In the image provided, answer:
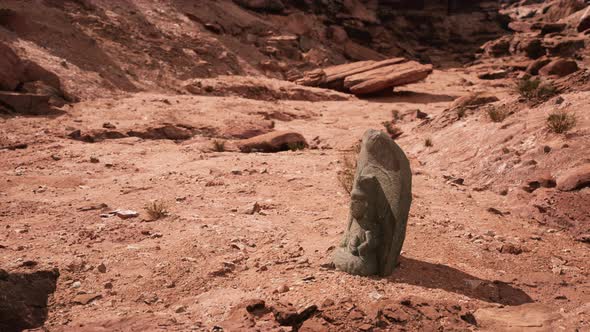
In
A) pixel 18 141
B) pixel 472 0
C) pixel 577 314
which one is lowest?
pixel 18 141

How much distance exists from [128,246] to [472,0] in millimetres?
29339

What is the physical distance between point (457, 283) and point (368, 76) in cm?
1349

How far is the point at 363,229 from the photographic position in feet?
14.3

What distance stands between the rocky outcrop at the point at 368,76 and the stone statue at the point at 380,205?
41.8 ft

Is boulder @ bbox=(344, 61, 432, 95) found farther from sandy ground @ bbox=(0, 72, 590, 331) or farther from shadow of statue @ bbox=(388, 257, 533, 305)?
shadow of statue @ bbox=(388, 257, 533, 305)

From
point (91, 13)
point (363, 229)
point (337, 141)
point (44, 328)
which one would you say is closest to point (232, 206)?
point (363, 229)

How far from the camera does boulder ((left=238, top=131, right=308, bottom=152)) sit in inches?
375

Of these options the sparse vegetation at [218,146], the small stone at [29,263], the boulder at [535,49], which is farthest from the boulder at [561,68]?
the small stone at [29,263]

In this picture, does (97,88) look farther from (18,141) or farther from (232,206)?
(232,206)

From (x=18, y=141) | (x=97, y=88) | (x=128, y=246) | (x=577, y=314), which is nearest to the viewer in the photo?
(x=577, y=314)

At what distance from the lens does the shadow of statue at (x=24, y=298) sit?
3.56 m

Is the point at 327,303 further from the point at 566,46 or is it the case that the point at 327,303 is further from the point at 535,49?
the point at 535,49

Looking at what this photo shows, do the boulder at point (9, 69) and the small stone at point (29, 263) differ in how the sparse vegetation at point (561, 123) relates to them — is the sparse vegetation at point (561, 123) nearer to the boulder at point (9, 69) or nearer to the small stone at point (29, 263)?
the small stone at point (29, 263)

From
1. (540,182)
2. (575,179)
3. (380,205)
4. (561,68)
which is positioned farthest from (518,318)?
(561,68)
